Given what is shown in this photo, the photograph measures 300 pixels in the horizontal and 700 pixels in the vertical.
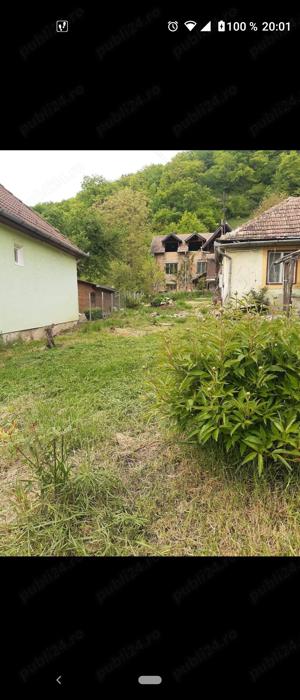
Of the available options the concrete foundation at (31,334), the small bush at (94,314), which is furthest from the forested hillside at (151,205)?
the concrete foundation at (31,334)

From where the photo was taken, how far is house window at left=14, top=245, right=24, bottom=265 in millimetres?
8633

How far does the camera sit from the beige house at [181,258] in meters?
30.7

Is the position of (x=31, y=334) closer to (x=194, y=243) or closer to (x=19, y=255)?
(x=19, y=255)

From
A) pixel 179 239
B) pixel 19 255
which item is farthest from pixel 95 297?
pixel 179 239

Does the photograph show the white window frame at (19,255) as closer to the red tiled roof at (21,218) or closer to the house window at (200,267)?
the red tiled roof at (21,218)

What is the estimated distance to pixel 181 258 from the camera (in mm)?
33062

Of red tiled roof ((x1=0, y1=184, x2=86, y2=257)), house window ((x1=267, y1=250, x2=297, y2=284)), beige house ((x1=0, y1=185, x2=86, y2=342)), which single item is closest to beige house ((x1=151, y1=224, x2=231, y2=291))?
house window ((x1=267, y1=250, x2=297, y2=284))

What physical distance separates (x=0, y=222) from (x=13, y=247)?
0.80 metres

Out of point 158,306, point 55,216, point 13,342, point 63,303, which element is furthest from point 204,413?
point 158,306

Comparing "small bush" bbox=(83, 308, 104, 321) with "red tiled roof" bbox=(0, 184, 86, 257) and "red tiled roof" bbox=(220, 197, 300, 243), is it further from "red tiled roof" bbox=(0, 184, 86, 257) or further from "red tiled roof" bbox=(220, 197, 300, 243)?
"red tiled roof" bbox=(220, 197, 300, 243)

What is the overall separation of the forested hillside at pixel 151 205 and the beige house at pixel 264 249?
184cm

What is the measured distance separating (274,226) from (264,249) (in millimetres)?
1018

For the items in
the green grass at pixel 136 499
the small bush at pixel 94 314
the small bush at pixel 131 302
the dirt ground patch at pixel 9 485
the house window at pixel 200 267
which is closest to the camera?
the green grass at pixel 136 499

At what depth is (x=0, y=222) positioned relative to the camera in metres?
7.61
